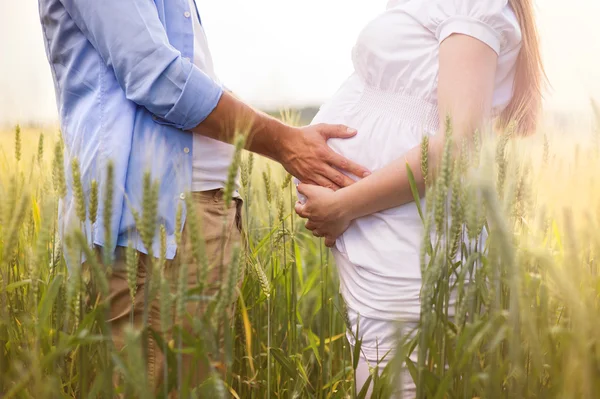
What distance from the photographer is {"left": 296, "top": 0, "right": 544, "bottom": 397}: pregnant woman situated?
1138 mm

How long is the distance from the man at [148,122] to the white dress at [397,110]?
0.07m

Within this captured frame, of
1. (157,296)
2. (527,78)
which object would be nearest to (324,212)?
(157,296)

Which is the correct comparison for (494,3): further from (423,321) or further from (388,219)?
(423,321)

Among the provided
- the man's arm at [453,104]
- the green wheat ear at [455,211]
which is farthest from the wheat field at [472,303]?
the man's arm at [453,104]

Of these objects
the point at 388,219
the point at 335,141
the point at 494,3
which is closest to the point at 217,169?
the point at 335,141

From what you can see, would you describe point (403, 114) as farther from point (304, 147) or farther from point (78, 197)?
point (78, 197)

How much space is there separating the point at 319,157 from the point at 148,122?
352 mm

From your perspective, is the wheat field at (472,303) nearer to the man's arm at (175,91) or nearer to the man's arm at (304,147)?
the man's arm at (175,91)

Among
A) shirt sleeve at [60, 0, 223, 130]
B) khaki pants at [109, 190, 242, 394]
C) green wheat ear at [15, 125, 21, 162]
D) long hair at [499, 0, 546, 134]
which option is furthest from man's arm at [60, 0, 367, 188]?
long hair at [499, 0, 546, 134]

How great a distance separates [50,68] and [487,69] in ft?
2.85

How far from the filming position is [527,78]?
1.28 meters

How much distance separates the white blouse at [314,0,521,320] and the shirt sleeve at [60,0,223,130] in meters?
0.32

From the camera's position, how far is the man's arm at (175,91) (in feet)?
3.59

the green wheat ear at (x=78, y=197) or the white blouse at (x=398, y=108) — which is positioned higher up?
the white blouse at (x=398, y=108)
